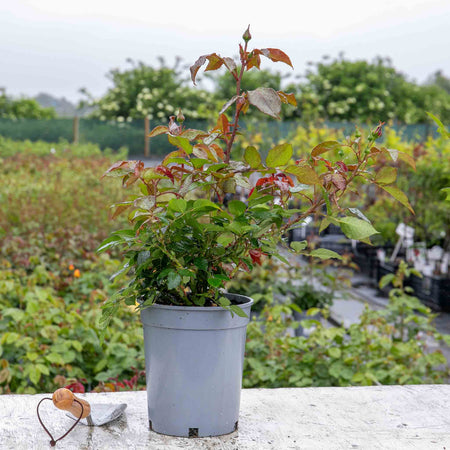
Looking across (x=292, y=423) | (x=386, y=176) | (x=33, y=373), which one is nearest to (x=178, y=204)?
(x=386, y=176)

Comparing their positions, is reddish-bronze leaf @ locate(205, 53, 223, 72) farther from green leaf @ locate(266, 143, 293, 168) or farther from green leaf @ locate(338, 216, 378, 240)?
green leaf @ locate(338, 216, 378, 240)

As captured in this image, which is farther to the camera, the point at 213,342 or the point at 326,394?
the point at 326,394

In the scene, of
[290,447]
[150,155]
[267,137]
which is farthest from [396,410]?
[150,155]

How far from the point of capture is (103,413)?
121cm

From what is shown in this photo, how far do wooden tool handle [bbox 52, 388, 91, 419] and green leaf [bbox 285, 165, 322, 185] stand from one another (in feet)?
1.93

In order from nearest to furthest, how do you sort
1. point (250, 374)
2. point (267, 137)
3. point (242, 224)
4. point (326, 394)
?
1. point (242, 224)
2. point (326, 394)
3. point (250, 374)
4. point (267, 137)

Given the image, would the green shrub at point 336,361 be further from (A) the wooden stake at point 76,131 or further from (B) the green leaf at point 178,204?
(A) the wooden stake at point 76,131

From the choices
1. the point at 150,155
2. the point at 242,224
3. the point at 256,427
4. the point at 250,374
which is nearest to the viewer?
the point at 242,224

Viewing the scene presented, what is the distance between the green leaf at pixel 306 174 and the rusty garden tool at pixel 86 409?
59cm

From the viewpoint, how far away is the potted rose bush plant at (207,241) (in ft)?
3.57

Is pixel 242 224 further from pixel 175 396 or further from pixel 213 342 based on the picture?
pixel 175 396

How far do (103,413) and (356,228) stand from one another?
62cm

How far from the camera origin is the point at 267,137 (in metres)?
7.41

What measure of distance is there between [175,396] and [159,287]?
21 centimetres
